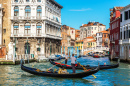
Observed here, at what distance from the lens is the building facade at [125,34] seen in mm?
31464

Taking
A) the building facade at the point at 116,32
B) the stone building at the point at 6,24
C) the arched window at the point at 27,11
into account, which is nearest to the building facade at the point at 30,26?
the arched window at the point at 27,11

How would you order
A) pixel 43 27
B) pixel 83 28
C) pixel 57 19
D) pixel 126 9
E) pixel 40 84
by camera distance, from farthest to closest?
1. pixel 83 28
2. pixel 57 19
3. pixel 43 27
4. pixel 126 9
5. pixel 40 84

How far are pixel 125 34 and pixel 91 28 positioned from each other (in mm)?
64424

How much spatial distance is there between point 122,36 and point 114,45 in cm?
688

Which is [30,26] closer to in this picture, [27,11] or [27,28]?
[27,28]

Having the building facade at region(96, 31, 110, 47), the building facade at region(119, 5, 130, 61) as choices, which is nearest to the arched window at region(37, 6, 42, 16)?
the building facade at region(119, 5, 130, 61)

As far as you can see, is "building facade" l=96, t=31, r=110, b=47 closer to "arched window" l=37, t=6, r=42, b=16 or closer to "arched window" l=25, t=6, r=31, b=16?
"arched window" l=37, t=6, r=42, b=16

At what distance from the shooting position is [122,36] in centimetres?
3372

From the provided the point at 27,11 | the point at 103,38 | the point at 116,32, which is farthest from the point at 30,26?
the point at 103,38

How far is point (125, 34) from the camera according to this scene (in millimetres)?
32156

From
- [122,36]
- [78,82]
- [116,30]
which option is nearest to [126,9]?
[122,36]

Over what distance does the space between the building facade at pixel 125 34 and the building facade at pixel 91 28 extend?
2398 inches

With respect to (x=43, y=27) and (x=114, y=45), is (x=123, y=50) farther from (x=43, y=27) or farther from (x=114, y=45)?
(x=43, y=27)

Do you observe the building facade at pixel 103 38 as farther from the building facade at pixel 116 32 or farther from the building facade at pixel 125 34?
the building facade at pixel 125 34
